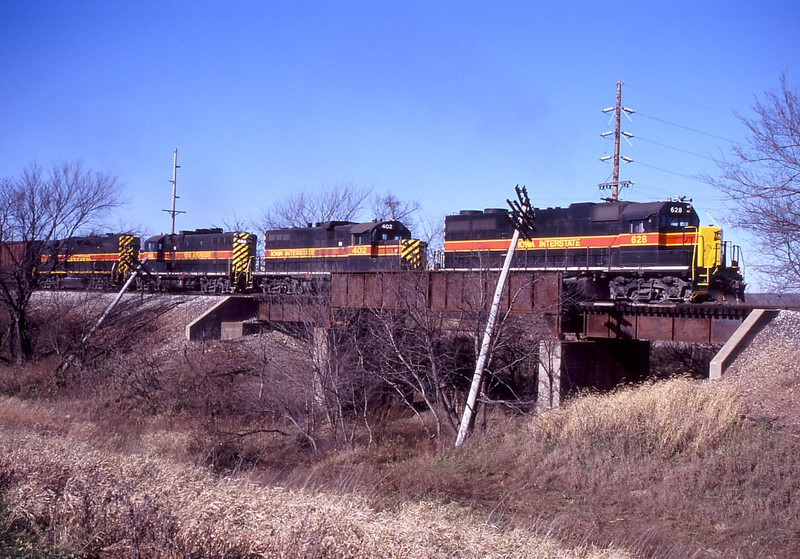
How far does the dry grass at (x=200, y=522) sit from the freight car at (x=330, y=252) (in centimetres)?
1866

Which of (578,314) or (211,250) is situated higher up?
(211,250)

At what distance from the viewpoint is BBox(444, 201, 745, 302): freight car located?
69.9 ft

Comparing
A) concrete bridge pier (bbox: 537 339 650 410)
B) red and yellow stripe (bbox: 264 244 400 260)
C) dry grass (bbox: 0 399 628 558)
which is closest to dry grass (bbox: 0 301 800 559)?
dry grass (bbox: 0 399 628 558)

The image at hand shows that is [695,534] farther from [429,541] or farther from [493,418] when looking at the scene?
[493,418]

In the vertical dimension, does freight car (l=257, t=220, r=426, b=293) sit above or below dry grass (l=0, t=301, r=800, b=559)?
above

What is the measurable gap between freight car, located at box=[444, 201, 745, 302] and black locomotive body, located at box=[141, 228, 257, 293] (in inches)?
542

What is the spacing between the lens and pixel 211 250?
3578cm

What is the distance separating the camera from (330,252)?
30828mm

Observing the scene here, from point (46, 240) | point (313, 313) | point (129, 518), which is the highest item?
point (46, 240)

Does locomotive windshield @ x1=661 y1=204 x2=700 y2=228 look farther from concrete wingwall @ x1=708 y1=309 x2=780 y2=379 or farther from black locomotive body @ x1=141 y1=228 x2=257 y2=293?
black locomotive body @ x1=141 y1=228 x2=257 y2=293

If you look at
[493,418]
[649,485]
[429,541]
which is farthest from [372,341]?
[429,541]

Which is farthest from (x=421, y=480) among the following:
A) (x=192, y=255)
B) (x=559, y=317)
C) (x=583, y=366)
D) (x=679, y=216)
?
(x=192, y=255)

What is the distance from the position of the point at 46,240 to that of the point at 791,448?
26948 mm

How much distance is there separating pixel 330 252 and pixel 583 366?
15.0m
